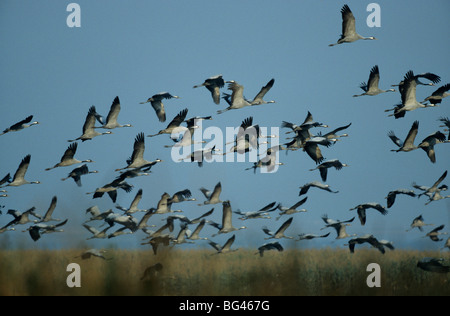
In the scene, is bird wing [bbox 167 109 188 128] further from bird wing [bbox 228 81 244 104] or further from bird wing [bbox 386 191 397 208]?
bird wing [bbox 386 191 397 208]

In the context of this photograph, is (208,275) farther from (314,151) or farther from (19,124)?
(19,124)

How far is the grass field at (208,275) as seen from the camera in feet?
84.8

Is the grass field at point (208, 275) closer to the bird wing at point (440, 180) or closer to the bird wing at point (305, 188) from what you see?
the bird wing at point (305, 188)

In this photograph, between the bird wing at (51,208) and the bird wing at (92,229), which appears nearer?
the bird wing at (92,229)

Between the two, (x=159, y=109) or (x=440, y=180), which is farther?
(x=159, y=109)


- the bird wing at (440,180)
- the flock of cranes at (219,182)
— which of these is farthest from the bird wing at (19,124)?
the bird wing at (440,180)

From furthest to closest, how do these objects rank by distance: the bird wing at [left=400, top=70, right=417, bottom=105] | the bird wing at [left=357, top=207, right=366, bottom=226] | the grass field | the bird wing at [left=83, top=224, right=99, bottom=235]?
the bird wing at [left=357, top=207, right=366, bottom=226] < the bird wing at [left=83, top=224, right=99, bottom=235] < the bird wing at [left=400, top=70, right=417, bottom=105] < the grass field

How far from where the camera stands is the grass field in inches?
1017

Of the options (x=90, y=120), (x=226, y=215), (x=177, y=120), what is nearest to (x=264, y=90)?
(x=177, y=120)

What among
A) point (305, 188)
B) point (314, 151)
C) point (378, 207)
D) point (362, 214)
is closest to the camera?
point (314, 151)

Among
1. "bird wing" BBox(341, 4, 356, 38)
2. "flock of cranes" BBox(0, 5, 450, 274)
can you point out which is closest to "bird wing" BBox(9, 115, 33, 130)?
"flock of cranes" BBox(0, 5, 450, 274)

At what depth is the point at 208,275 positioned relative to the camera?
1041 inches

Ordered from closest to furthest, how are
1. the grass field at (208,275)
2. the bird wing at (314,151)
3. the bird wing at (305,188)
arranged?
the grass field at (208,275)
the bird wing at (314,151)
the bird wing at (305,188)
